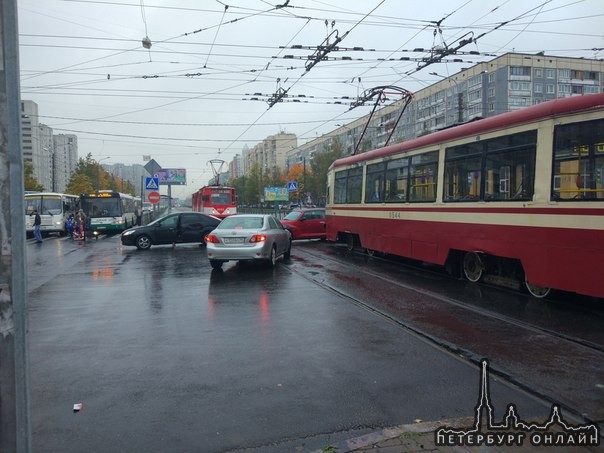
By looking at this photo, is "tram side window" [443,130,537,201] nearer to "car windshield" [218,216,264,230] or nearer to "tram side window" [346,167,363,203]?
"car windshield" [218,216,264,230]

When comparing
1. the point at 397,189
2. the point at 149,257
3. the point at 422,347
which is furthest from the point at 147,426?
the point at 149,257

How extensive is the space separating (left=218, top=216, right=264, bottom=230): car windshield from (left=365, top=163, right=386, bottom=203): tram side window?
11.9 feet

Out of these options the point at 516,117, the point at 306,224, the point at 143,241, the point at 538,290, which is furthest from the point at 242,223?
the point at 306,224

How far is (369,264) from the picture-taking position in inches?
580

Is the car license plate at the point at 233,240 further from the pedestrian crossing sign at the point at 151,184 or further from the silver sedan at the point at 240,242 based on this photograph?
the pedestrian crossing sign at the point at 151,184

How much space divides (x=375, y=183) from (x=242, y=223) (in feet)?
14.5

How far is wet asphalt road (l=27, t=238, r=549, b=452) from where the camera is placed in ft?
13.0

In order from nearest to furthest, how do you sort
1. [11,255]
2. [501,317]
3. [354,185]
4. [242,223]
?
[11,255] → [501,317] → [242,223] → [354,185]

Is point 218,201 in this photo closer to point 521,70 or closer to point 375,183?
point 375,183

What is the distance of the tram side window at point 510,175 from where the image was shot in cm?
878

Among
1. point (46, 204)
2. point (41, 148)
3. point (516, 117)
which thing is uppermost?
point (41, 148)

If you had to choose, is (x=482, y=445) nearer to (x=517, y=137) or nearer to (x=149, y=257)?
(x=517, y=137)

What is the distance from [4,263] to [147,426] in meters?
2.14

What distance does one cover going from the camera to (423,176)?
1245 centimetres
